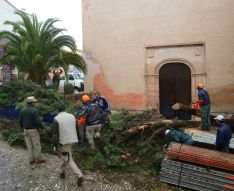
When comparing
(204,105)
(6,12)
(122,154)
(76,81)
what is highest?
(6,12)

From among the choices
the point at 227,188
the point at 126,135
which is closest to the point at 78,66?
the point at 126,135

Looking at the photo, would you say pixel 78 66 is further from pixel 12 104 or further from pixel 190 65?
pixel 190 65

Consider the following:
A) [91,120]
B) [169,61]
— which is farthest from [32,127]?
Result: [169,61]

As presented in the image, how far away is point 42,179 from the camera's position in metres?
7.13

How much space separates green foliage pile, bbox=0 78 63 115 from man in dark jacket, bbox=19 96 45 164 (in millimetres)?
2438

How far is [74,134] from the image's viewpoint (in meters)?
7.01

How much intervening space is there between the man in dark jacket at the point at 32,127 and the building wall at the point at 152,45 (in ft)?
26.9

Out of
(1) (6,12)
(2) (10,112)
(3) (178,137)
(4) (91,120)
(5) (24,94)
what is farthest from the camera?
(1) (6,12)

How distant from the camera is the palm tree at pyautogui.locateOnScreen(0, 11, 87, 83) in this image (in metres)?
13.5

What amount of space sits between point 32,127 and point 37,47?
6.50 m

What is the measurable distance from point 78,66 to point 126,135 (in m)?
6.71

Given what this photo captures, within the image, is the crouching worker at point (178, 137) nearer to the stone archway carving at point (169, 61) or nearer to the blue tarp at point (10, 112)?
the blue tarp at point (10, 112)

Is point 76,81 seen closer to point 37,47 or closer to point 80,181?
point 37,47

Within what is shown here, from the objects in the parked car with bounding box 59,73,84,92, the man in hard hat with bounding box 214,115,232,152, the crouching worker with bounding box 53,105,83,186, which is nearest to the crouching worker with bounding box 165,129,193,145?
the man in hard hat with bounding box 214,115,232,152
